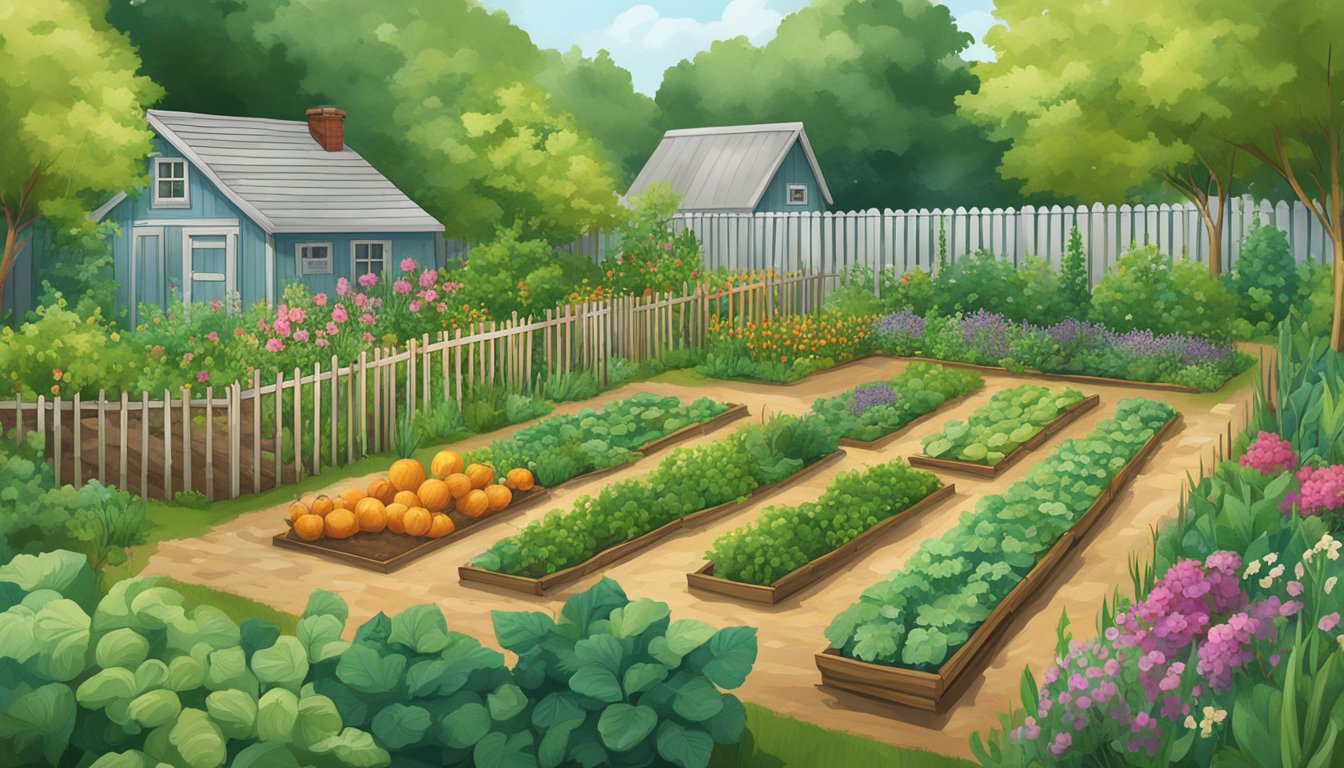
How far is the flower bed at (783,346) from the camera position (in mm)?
16203

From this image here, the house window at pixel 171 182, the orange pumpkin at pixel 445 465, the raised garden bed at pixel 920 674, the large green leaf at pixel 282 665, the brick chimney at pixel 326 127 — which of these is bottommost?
the raised garden bed at pixel 920 674

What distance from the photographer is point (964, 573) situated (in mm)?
7695

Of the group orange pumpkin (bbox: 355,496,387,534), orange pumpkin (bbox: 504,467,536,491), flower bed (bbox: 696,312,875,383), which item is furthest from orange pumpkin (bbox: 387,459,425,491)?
flower bed (bbox: 696,312,875,383)

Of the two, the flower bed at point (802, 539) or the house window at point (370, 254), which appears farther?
the house window at point (370, 254)

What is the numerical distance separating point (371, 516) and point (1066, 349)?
9988 mm

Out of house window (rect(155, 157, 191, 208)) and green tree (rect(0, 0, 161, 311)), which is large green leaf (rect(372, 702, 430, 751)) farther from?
house window (rect(155, 157, 191, 208))

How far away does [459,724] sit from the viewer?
4.67m

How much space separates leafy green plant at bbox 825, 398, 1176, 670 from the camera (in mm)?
6758

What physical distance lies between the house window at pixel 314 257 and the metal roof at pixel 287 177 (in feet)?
1.25

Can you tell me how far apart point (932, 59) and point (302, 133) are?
2545cm

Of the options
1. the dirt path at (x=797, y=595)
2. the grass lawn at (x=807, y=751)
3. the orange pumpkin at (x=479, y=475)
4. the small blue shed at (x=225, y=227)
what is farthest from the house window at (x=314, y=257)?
the grass lawn at (x=807, y=751)

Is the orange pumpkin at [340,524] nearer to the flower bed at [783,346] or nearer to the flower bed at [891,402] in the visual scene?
the flower bed at [891,402]

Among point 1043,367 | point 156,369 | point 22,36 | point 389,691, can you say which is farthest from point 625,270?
point 389,691

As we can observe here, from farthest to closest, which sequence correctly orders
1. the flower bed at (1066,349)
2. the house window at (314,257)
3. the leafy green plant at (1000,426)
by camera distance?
the house window at (314,257) < the flower bed at (1066,349) < the leafy green plant at (1000,426)
